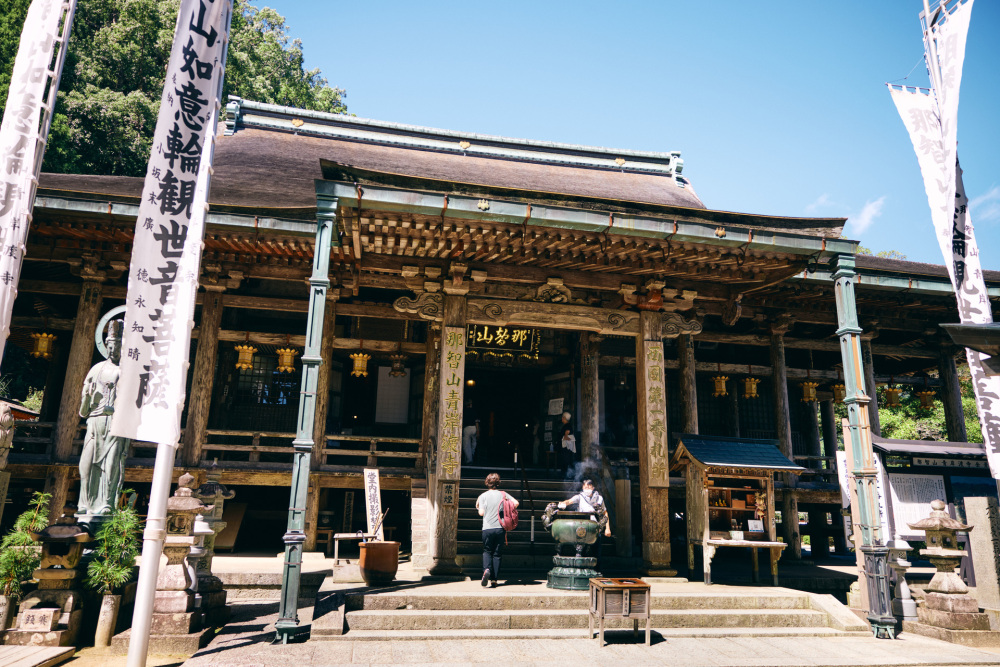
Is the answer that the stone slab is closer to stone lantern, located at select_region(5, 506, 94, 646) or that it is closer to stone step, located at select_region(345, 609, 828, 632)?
stone lantern, located at select_region(5, 506, 94, 646)

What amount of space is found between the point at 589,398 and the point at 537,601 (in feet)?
20.0

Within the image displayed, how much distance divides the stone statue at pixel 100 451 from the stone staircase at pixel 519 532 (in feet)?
16.5

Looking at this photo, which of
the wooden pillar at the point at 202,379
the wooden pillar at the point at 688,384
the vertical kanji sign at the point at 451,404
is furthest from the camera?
the wooden pillar at the point at 688,384

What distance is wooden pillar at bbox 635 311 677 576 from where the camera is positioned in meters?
10.1

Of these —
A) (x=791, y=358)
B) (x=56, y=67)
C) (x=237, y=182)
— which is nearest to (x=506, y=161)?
(x=237, y=182)

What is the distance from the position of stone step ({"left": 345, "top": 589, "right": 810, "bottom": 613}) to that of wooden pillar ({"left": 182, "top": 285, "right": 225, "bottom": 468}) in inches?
226

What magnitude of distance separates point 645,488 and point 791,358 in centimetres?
859

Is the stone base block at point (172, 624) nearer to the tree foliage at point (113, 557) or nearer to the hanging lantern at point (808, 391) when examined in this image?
the tree foliage at point (113, 557)

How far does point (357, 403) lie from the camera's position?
15.0 m

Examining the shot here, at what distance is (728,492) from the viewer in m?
10.6

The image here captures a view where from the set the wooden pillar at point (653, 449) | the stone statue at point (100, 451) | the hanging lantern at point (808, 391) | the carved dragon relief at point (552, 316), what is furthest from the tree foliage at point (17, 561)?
the hanging lantern at point (808, 391)

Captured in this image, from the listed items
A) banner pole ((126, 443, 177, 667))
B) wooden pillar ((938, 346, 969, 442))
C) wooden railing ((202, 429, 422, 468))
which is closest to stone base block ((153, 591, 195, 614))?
banner pole ((126, 443, 177, 667))

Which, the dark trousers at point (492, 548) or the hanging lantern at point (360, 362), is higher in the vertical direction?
the hanging lantern at point (360, 362)

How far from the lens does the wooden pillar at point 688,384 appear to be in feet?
42.4
